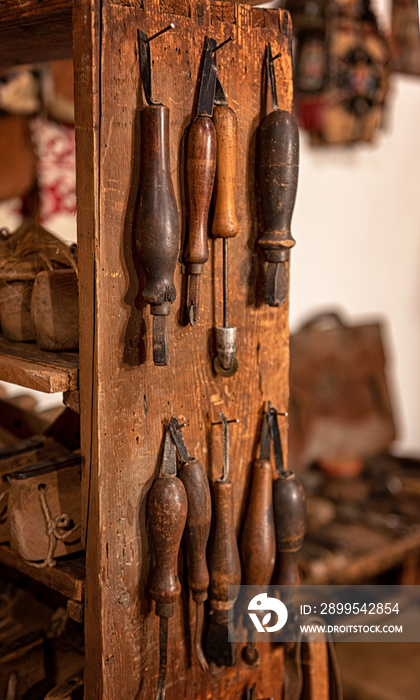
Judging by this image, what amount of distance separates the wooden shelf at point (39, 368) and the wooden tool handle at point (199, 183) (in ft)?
0.78

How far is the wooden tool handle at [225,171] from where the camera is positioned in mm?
1059

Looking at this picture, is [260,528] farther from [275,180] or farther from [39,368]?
[275,180]

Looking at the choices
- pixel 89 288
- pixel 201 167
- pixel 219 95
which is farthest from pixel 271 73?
pixel 89 288

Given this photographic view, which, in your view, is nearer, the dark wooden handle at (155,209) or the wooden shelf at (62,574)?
the dark wooden handle at (155,209)

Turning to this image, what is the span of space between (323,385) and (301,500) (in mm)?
1786

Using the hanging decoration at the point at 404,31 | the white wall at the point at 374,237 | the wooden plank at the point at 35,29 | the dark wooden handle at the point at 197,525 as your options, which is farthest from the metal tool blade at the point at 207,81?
the hanging decoration at the point at 404,31

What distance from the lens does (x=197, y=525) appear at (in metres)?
1.12

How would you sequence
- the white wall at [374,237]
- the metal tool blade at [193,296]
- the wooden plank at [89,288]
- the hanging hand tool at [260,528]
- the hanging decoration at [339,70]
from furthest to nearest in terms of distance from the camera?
the white wall at [374,237]
the hanging decoration at [339,70]
the hanging hand tool at [260,528]
the metal tool blade at [193,296]
the wooden plank at [89,288]

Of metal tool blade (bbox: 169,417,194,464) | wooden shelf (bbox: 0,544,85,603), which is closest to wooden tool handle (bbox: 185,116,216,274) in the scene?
metal tool blade (bbox: 169,417,194,464)

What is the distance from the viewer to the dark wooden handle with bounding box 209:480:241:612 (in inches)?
45.2

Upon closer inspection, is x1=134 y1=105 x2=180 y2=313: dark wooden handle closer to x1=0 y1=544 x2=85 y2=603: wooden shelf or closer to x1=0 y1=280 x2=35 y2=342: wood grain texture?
x1=0 y1=280 x2=35 y2=342: wood grain texture

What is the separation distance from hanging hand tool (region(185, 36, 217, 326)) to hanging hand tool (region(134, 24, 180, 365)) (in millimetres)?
38

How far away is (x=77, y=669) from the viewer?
4.66 ft

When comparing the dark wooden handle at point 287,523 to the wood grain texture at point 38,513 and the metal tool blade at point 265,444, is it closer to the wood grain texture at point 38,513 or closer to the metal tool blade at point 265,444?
the metal tool blade at point 265,444
